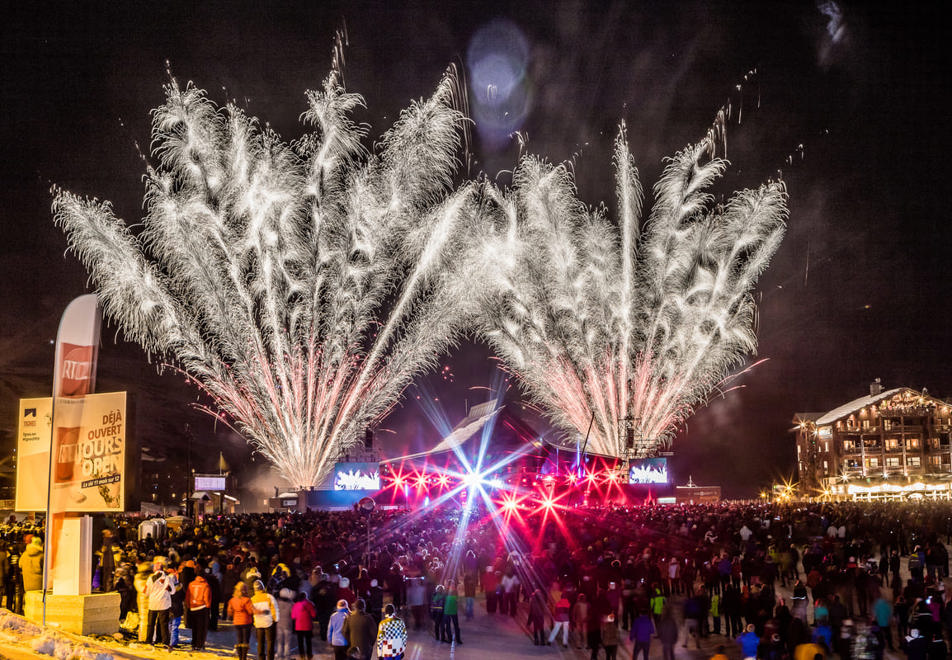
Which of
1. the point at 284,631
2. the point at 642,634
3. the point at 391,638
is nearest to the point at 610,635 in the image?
the point at 642,634

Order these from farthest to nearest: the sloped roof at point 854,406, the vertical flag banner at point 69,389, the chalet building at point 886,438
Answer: the sloped roof at point 854,406
the chalet building at point 886,438
the vertical flag banner at point 69,389

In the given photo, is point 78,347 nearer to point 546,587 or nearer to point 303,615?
point 303,615

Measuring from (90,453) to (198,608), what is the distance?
3118 millimetres

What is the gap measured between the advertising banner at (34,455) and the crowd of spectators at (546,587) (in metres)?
1.82

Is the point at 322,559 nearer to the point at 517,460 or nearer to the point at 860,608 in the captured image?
the point at 860,608

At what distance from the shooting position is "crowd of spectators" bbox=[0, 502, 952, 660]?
12.2 meters

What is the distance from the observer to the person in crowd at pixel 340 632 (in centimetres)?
1171

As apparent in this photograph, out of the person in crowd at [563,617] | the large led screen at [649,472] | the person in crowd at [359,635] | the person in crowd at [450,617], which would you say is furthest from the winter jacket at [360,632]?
the large led screen at [649,472]

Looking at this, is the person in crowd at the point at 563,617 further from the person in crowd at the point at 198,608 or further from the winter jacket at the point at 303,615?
the person in crowd at the point at 198,608

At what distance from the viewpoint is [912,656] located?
37.5ft

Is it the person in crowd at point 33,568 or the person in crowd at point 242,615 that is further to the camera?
the person in crowd at point 33,568

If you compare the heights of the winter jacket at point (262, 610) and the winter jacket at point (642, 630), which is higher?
the winter jacket at point (262, 610)

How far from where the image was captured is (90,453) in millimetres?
13531

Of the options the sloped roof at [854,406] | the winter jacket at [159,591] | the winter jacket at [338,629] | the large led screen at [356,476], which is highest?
the sloped roof at [854,406]
